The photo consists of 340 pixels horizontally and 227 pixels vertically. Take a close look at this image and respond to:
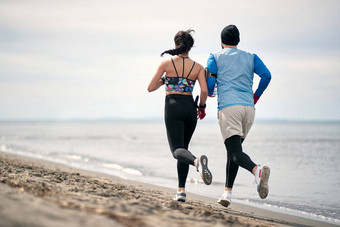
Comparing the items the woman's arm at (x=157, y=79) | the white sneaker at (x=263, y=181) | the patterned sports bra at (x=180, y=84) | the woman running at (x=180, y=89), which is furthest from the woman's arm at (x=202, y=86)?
the white sneaker at (x=263, y=181)

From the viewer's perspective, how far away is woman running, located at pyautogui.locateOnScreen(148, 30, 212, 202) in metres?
4.71

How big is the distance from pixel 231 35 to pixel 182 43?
612 mm

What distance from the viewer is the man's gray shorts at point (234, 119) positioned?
4.50 metres

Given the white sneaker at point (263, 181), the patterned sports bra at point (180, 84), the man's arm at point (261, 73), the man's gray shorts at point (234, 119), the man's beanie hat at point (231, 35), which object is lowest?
the white sneaker at point (263, 181)

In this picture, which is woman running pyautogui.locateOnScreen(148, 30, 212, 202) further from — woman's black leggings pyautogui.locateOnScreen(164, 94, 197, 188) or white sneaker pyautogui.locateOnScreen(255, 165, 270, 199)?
white sneaker pyautogui.locateOnScreen(255, 165, 270, 199)

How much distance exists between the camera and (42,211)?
2805mm

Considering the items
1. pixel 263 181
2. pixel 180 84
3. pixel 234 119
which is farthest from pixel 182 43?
pixel 263 181

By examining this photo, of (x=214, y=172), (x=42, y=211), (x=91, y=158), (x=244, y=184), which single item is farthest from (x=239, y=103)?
(x=91, y=158)

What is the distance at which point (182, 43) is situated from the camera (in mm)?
4789

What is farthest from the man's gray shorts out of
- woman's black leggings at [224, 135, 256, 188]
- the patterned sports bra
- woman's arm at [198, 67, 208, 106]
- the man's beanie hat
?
the man's beanie hat

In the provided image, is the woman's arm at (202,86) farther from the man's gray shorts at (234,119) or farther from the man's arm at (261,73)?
the man's arm at (261,73)

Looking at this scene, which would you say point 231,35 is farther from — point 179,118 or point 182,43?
point 179,118

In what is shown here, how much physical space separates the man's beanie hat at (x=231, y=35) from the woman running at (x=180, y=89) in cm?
41

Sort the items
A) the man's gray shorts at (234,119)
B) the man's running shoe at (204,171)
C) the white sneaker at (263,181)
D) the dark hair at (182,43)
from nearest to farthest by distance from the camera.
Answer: the white sneaker at (263,181), the man's running shoe at (204,171), the man's gray shorts at (234,119), the dark hair at (182,43)
